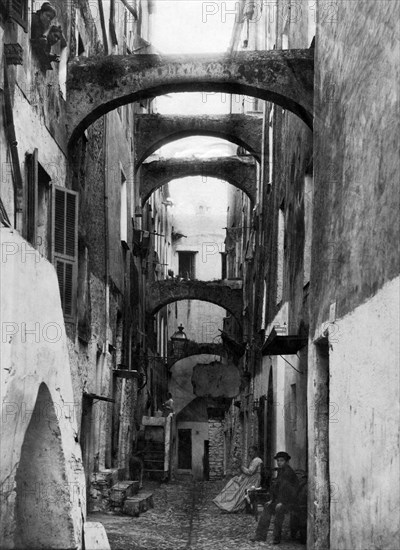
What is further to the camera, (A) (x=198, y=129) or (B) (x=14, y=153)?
(A) (x=198, y=129)

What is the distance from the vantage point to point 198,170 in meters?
27.8

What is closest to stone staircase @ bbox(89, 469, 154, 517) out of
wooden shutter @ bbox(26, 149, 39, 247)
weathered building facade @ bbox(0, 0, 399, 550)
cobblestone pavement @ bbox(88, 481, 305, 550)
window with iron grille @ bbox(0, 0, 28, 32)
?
weathered building facade @ bbox(0, 0, 399, 550)

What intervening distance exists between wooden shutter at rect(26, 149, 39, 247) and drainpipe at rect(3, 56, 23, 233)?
46 centimetres

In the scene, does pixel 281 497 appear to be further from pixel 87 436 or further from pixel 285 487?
pixel 87 436

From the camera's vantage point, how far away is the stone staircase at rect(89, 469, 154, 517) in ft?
51.7

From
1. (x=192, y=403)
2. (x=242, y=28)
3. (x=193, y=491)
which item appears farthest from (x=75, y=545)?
(x=192, y=403)

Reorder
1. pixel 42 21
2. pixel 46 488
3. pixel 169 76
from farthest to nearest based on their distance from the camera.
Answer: pixel 169 76 < pixel 42 21 < pixel 46 488

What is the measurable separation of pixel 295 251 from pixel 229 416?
22846 millimetres

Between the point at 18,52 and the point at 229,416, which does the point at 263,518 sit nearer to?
the point at 18,52

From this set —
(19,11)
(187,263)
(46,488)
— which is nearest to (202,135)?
(19,11)

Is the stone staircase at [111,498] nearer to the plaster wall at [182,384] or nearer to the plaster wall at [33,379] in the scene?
the plaster wall at [33,379]

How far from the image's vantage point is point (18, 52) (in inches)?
392

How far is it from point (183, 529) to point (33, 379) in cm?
895

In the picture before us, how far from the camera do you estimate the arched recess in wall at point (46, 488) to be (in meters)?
6.64
